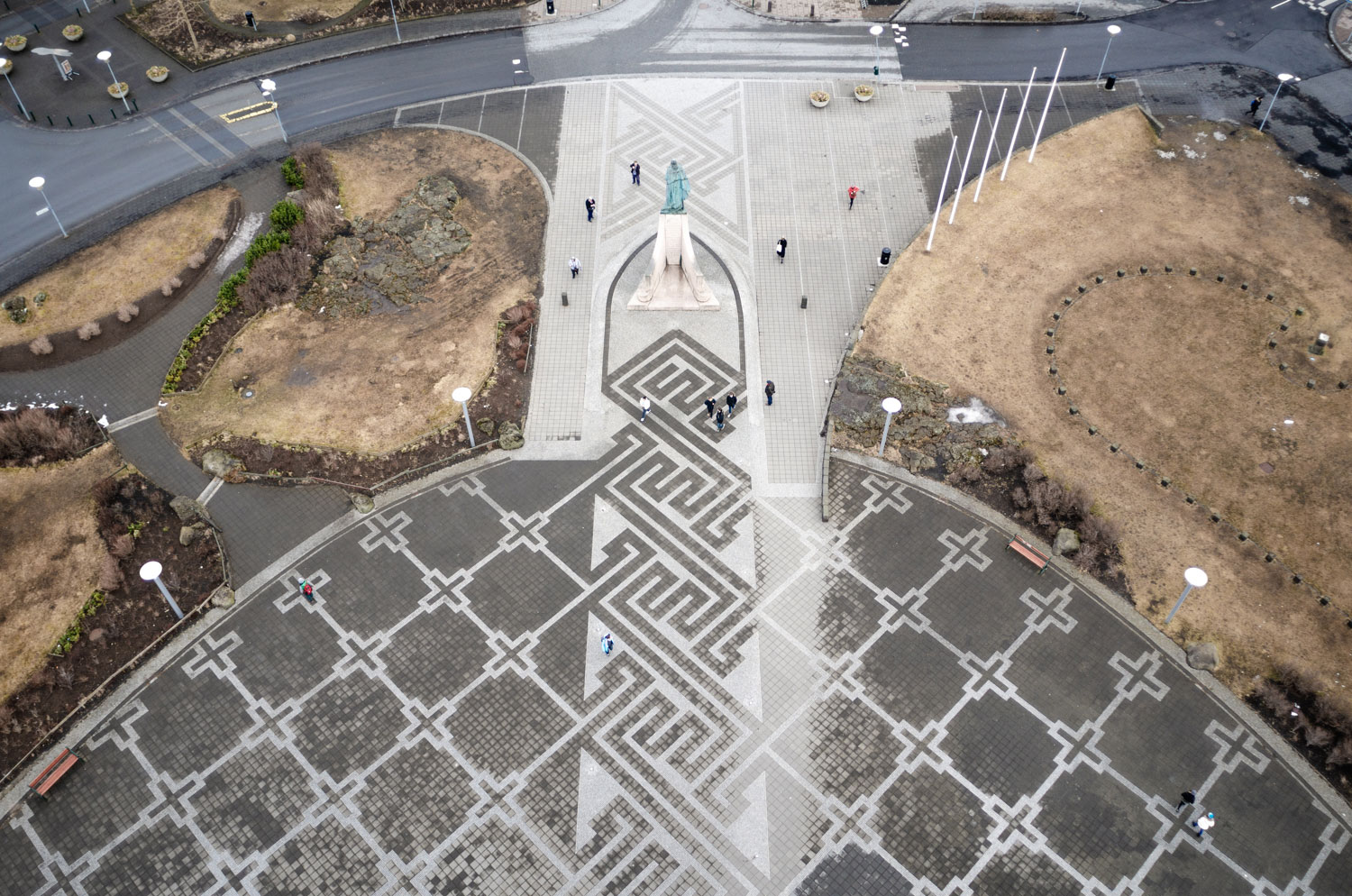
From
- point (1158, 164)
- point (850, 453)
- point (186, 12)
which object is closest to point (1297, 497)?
point (850, 453)

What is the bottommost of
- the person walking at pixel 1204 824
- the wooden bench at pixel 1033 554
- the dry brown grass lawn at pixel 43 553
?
the person walking at pixel 1204 824

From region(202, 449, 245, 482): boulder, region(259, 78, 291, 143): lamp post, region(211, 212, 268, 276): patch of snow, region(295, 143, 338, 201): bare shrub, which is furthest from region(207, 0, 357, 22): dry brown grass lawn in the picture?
region(202, 449, 245, 482): boulder

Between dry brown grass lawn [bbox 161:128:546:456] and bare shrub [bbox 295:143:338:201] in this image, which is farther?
bare shrub [bbox 295:143:338:201]

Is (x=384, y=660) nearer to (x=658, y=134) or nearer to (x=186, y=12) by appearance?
(x=658, y=134)

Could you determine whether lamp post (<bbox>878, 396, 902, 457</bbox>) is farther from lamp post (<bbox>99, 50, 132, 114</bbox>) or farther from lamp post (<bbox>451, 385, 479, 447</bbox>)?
lamp post (<bbox>99, 50, 132, 114</bbox>)

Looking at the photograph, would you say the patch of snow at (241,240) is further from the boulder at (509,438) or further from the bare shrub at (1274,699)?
the bare shrub at (1274,699)

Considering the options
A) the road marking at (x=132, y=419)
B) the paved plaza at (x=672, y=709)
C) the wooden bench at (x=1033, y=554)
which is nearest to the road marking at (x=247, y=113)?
the road marking at (x=132, y=419)

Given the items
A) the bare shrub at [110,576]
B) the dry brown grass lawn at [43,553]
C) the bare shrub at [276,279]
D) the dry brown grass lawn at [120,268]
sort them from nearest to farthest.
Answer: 1. the dry brown grass lawn at [43,553]
2. the bare shrub at [110,576]
3. the dry brown grass lawn at [120,268]
4. the bare shrub at [276,279]
